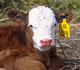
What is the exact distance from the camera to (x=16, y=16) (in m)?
3.10

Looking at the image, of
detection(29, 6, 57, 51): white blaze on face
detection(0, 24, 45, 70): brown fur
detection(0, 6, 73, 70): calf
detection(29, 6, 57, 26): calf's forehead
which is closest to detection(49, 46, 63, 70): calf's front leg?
detection(0, 6, 73, 70): calf

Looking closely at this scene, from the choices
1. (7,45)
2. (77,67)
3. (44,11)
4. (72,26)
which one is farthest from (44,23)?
(72,26)

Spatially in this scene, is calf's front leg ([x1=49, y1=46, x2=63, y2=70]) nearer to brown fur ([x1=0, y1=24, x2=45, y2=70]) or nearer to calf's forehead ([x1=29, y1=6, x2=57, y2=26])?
brown fur ([x1=0, y1=24, x2=45, y2=70])

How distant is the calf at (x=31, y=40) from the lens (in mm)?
2797

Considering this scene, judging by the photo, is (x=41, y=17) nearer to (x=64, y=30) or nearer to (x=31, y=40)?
(x=31, y=40)

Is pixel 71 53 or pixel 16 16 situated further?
pixel 71 53

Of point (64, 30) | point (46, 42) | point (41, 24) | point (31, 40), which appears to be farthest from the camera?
point (64, 30)

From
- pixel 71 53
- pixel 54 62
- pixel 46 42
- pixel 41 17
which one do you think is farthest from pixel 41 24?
pixel 71 53

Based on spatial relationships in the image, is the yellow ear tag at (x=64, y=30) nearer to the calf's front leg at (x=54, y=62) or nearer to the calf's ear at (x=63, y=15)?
the calf's ear at (x=63, y=15)

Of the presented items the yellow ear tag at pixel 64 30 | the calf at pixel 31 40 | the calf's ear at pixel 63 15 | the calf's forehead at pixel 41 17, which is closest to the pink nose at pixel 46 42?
the calf at pixel 31 40

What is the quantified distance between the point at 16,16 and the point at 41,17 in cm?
44

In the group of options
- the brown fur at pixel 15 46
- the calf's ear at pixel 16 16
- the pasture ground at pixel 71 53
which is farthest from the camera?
the pasture ground at pixel 71 53

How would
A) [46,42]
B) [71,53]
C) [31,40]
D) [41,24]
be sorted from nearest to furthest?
1. [46,42]
2. [41,24]
3. [31,40]
4. [71,53]

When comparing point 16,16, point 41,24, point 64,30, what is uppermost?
point 16,16
